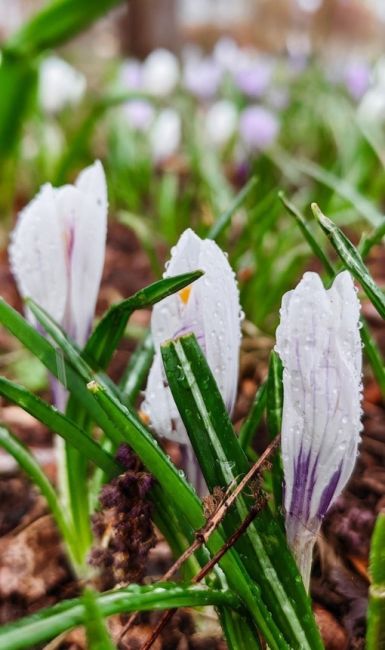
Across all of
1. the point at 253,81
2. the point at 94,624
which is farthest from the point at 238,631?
the point at 253,81

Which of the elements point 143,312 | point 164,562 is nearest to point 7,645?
point 164,562

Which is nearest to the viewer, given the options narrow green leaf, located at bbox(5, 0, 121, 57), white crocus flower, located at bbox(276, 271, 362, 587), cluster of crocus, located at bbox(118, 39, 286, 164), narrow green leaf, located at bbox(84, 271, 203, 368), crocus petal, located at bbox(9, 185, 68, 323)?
white crocus flower, located at bbox(276, 271, 362, 587)

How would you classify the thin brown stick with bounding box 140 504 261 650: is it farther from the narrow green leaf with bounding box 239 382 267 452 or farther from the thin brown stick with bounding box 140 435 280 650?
the narrow green leaf with bounding box 239 382 267 452

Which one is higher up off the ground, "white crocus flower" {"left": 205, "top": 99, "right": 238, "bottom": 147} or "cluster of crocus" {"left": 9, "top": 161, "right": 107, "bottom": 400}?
"white crocus flower" {"left": 205, "top": 99, "right": 238, "bottom": 147}

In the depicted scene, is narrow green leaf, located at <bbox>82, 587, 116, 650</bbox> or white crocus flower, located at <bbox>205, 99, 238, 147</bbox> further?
white crocus flower, located at <bbox>205, 99, 238, 147</bbox>

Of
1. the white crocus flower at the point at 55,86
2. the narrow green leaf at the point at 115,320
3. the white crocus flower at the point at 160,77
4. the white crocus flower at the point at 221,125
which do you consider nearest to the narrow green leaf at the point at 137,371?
the narrow green leaf at the point at 115,320

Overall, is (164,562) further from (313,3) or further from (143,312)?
(313,3)

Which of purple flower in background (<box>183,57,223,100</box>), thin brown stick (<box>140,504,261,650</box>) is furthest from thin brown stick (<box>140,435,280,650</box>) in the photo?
purple flower in background (<box>183,57,223,100</box>)
